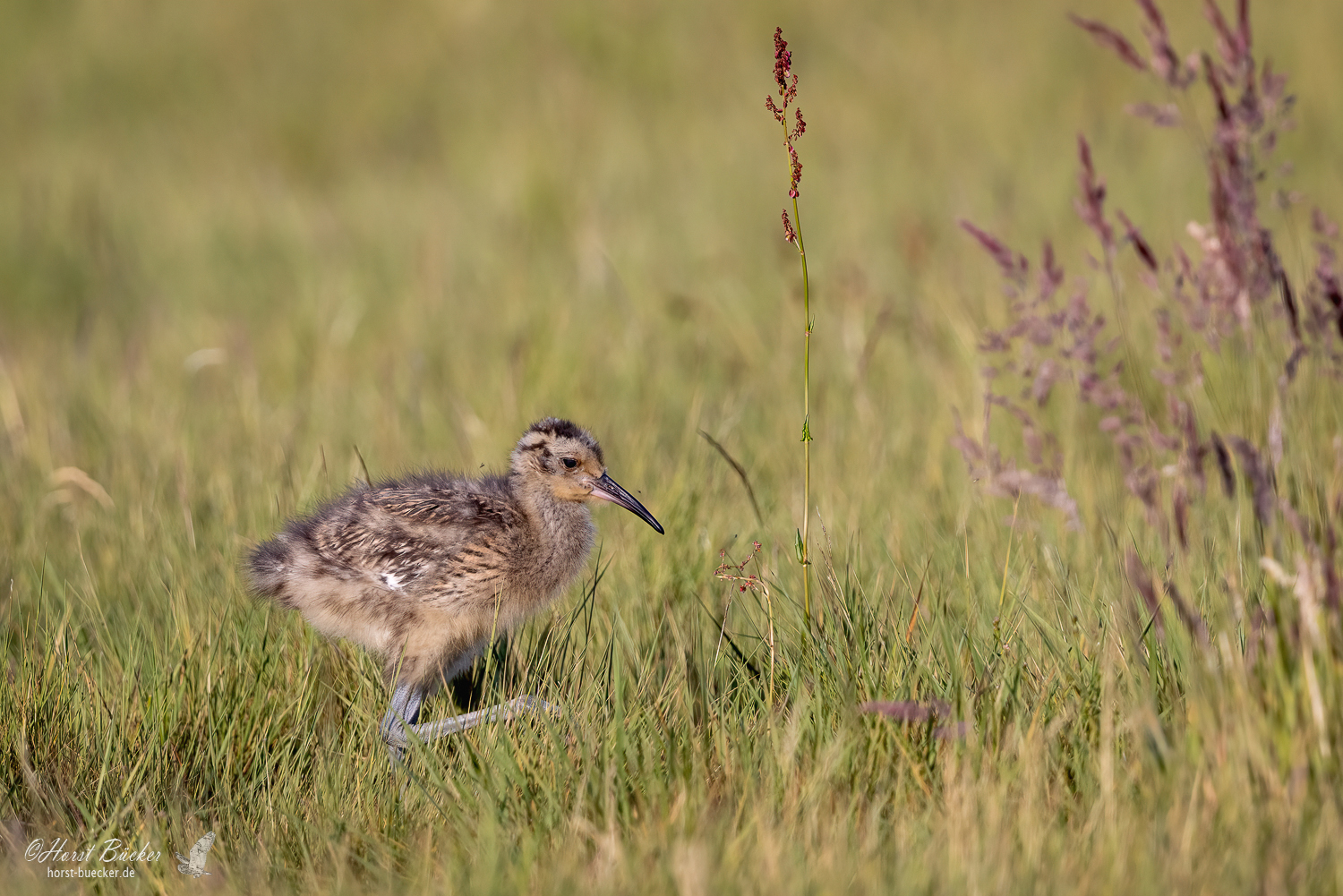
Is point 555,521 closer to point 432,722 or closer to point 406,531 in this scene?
point 406,531

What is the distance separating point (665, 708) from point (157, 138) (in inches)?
430

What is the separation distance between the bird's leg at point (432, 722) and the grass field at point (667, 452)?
0.20ft

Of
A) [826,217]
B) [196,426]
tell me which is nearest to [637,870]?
[196,426]

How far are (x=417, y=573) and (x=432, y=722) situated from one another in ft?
1.65

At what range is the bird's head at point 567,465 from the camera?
420 cm

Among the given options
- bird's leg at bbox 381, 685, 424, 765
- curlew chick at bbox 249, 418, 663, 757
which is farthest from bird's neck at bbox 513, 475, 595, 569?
bird's leg at bbox 381, 685, 424, 765

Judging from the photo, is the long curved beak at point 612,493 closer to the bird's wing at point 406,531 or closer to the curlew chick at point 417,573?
the curlew chick at point 417,573

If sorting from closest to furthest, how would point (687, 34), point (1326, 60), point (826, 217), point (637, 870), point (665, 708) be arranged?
point (637, 870) → point (665, 708) → point (826, 217) → point (1326, 60) → point (687, 34)

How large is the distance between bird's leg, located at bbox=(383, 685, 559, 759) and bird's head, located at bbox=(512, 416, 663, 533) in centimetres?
82

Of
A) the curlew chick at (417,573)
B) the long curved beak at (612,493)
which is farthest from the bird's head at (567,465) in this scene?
the curlew chick at (417,573)

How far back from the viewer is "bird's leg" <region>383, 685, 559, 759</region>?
322 centimetres

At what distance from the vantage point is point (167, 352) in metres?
7.55

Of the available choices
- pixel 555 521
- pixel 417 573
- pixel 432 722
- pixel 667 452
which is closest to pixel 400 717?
pixel 432 722

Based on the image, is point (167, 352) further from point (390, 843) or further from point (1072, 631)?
point (1072, 631)
